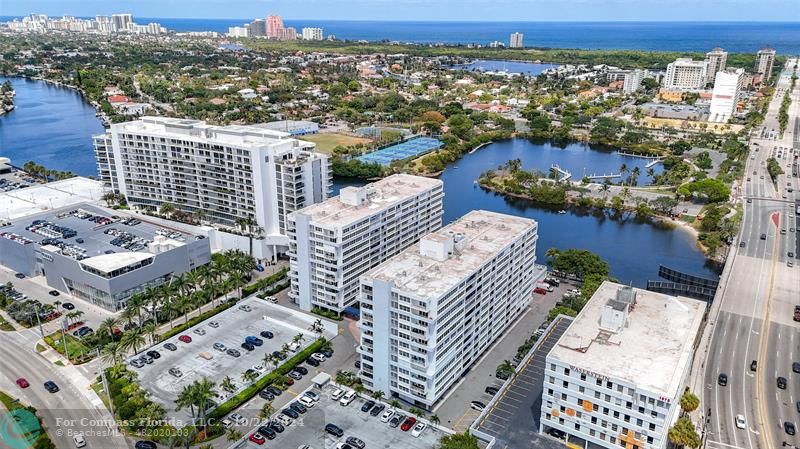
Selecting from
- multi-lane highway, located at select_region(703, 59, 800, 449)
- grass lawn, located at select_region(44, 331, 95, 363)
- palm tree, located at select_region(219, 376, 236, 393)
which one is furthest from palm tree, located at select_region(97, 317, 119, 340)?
multi-lane highway, located at select_region(703, 59, 800, 449)

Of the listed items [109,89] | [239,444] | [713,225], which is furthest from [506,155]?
[109,89]

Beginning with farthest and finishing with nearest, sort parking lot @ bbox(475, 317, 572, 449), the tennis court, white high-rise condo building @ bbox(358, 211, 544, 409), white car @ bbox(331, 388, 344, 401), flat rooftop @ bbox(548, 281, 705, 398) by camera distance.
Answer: the tennis court
white car @ bbox(331, 388, 344, 401)
white high-rise condo building @ bbox(358, 211, 544, 409)
parking lot @ bbox(475, 317, 572, 449)
flat rooftop @ bbox(548, 281, 705, 398)

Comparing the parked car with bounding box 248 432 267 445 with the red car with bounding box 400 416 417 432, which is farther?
the red car with bounding box 400 416 417 432

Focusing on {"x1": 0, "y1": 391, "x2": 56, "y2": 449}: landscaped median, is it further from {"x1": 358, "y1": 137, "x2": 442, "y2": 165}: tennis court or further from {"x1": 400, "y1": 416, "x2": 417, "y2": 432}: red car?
{"x1": 358, "y1": 137, "x2": 442, "y2": 165}: tennis court

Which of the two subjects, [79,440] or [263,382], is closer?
[79,440]

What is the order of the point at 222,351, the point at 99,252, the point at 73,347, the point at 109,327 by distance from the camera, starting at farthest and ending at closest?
A: the point at 99,252
the point at 73,347
the point at 222,351
the point at 109,327

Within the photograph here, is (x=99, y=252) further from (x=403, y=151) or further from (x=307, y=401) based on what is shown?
(x=403, y=151)

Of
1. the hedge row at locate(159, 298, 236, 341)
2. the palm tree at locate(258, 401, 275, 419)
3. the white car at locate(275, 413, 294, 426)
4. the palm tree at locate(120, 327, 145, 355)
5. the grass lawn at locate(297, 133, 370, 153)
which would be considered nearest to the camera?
the palm tree at locate(258, 401, 275, 419)

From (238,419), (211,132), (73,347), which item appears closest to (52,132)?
(211,132)
